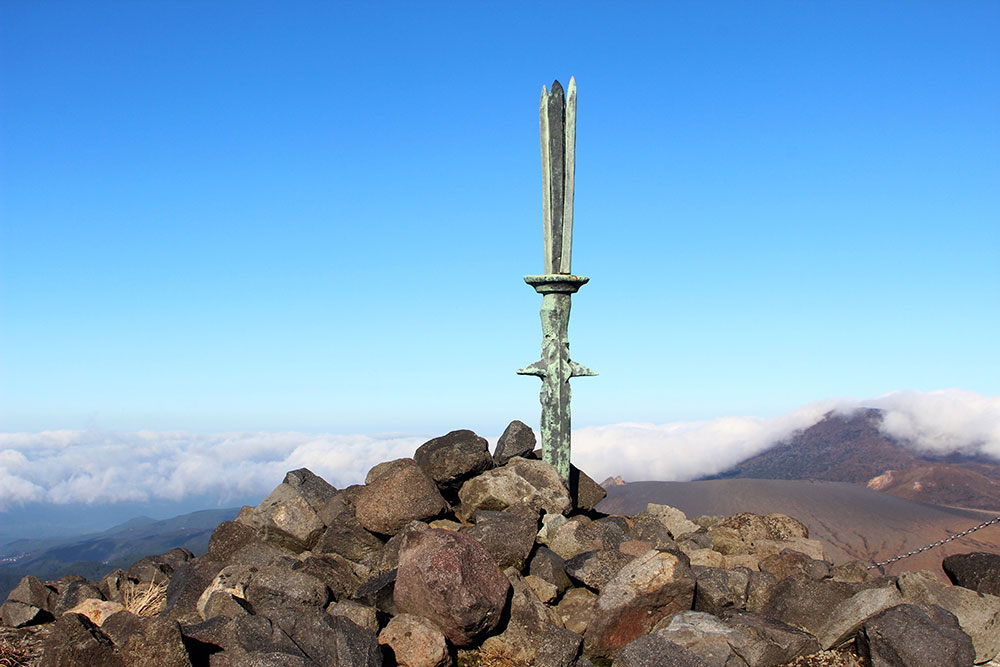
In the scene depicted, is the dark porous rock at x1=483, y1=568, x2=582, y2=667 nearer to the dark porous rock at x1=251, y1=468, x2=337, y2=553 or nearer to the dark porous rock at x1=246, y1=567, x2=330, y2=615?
the dark porous rock at x1=246, y1=567, x2=330, y2=615

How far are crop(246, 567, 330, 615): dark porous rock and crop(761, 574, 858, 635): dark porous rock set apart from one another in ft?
18.4

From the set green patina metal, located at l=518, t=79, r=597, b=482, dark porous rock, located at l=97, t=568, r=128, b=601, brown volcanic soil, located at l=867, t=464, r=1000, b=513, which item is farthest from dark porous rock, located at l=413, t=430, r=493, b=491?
brown volcanic soil, located at l=867, t=464, r=1000, b=513

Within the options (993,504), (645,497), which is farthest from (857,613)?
(993,504)

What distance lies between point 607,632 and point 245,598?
447 centimetres

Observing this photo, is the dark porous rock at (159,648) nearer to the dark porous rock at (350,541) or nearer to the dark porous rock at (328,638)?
the dark porous rock at (328,638)

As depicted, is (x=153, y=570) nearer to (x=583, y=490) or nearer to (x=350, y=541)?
(x=350, y=541)

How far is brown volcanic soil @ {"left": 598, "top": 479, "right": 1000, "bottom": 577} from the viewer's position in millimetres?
31094

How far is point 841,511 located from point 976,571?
24.3 m

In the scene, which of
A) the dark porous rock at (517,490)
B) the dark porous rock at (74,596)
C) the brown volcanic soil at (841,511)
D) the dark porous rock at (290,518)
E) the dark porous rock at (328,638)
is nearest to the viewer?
the dark porous rock at (328,638)

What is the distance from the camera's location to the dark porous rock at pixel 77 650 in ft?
25.7

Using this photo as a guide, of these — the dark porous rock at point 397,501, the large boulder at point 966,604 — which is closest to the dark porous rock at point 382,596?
the dark porous rock at point 397,501

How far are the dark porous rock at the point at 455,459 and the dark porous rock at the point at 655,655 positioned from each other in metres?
4.52

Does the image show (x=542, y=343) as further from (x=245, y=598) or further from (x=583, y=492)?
(x=245, y=598)

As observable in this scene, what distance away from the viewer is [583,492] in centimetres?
1424
